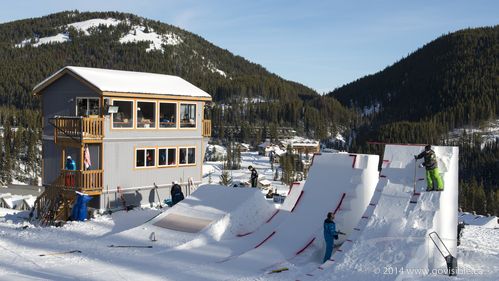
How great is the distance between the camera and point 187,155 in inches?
1045

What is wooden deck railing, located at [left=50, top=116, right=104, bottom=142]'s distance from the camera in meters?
22.0

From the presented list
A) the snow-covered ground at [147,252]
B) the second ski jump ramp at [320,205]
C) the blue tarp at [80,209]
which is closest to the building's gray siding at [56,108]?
the blue tarp at [80,209]

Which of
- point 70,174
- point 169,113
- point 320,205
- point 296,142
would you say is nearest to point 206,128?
point 169,113

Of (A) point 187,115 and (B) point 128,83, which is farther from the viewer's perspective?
(A) point 187,115

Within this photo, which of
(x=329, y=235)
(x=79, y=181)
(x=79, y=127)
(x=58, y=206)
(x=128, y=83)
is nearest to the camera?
(x=329, y=235)

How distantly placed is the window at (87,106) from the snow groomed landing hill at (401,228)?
47.3 feet

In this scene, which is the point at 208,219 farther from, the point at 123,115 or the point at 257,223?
the point at 123,115

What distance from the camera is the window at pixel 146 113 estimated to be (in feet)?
80.5

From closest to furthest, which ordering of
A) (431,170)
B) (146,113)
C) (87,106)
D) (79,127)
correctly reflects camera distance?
1. (431,170)
2. (79,127)
3. (87,106)
4. (146,113)

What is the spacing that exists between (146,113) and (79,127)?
390 cm

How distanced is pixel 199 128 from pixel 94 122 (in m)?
6.30

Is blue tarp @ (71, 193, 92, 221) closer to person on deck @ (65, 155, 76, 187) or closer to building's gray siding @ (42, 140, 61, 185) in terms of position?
person on deck @ (65, 155, 76, 187)

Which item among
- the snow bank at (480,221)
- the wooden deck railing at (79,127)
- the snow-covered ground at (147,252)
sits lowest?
the snow bank at (480,221)

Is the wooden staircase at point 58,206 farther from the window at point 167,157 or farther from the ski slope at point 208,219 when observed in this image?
the ski slope at point 208,219
